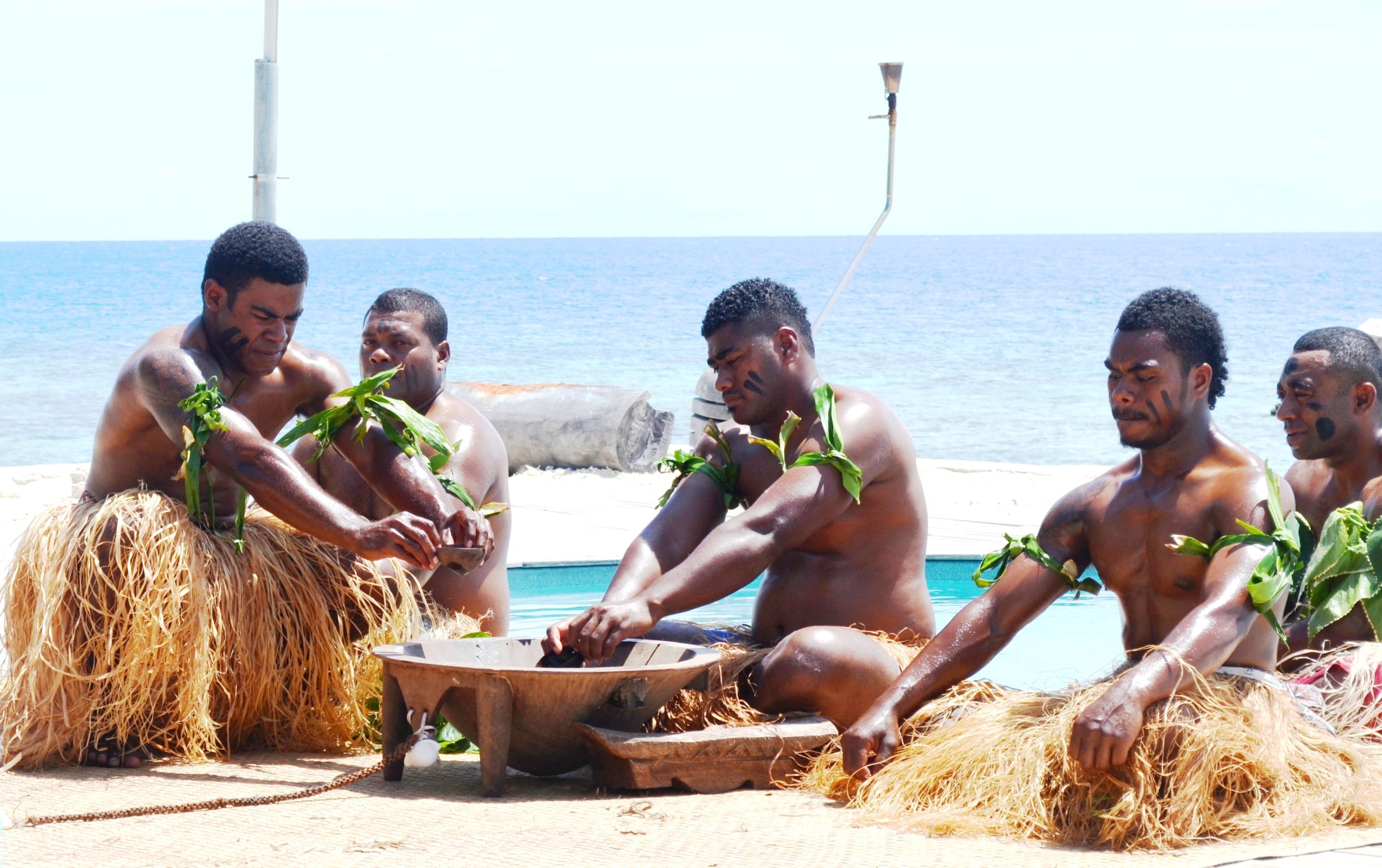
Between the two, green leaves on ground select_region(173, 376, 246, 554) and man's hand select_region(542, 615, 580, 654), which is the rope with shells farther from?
green leaves on ground select_region(173, 376, 246, 554)

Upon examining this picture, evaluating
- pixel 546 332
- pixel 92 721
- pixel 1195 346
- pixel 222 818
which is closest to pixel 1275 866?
pixel 1195 346

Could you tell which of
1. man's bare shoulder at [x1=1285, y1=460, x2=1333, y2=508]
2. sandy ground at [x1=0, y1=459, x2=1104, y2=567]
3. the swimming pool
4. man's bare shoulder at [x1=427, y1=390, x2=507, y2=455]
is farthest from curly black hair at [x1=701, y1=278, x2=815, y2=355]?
sandy ground at [x1=0, y1=459, x2=1104, y2=567]

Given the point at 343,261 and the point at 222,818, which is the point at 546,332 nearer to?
the point at 222,818

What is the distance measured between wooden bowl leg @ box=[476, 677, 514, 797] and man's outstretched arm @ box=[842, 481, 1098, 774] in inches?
29.6

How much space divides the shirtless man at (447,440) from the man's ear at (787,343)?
44.4 inches

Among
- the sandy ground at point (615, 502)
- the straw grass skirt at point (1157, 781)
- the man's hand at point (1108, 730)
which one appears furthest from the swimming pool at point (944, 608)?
the man's hand at point (1108, 730)

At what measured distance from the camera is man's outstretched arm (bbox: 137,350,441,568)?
369 centimetres

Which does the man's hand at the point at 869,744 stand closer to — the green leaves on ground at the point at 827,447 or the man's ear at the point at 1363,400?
the green leaves on ground at the point at 827,447

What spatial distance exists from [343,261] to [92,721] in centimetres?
9196

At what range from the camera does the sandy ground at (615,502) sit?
331 inches

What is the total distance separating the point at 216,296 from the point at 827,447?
1.66 m

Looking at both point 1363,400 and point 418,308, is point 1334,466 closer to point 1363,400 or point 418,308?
point 1363,400

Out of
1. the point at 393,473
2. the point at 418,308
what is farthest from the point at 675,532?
the point at 418,308

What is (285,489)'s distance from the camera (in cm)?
376
